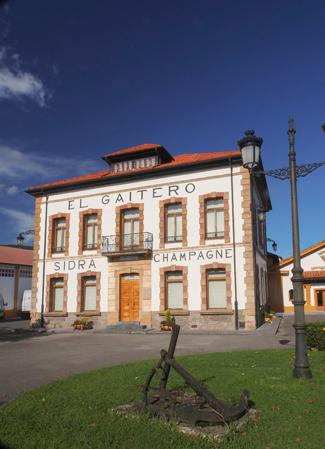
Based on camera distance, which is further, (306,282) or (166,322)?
(306,282)

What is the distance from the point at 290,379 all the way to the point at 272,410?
6.68ft

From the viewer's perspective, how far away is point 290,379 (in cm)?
743

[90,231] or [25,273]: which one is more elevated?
[90,231]

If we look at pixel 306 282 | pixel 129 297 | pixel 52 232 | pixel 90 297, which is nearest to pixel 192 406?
pixel 129 297

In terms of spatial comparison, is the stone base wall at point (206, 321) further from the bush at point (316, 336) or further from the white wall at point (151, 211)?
the bush at point (316, 336)

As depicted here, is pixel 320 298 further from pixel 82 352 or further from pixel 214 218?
pixel 82 352

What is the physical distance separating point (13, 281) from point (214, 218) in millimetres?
21436

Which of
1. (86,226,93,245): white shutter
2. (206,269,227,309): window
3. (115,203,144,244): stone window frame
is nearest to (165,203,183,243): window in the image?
(115,203,144,244): stone window frame

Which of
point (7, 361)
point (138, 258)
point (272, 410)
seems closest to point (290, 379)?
point (272, 410)

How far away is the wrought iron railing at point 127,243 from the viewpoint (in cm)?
2094

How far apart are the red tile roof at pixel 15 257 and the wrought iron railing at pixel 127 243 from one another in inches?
620

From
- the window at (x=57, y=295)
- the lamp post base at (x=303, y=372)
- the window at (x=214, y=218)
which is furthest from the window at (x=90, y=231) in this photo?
the lamp post base at (x=303, y=372)

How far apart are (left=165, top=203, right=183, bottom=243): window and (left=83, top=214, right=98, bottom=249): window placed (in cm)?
430

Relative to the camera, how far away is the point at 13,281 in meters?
34.4
